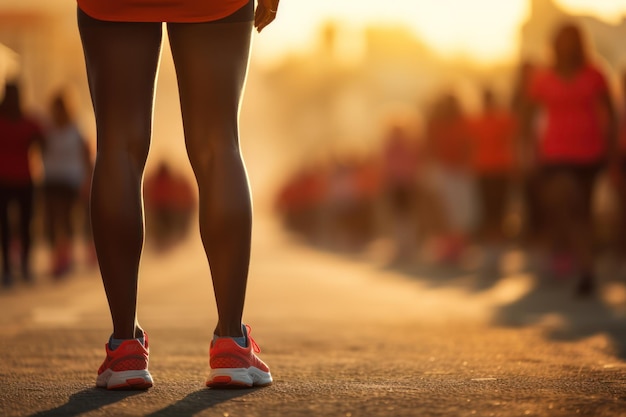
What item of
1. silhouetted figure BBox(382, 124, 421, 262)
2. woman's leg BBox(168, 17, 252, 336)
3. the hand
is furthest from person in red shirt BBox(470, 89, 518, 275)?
woman's leg BBox(168, 17, 252, 336)

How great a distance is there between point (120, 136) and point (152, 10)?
1.34ft

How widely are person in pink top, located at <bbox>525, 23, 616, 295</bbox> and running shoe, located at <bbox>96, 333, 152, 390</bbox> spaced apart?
219 inches

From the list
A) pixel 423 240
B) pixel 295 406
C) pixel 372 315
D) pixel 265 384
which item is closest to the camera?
pixel 295 406

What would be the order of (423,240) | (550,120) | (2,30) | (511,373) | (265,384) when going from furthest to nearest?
1. (2,30)
2. (423,240)
3. (550,120)
4. (511,373)
5. (265,384)

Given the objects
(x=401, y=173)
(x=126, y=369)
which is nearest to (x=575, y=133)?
(x=126, y=369)

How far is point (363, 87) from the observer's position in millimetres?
72375

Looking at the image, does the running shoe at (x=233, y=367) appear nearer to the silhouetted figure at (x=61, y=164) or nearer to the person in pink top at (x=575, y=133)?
the person in pink top at (x=575, y=133)

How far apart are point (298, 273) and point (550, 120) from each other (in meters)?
5.38

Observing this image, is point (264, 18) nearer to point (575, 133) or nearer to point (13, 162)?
point (575, 133)

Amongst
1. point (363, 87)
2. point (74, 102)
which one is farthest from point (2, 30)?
point (74, 102)

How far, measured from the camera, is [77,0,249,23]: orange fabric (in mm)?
3682

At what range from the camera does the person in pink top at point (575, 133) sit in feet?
28.9

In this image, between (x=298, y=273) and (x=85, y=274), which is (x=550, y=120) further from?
(x=85, y=274)

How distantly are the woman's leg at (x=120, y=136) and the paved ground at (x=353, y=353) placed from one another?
366mm
